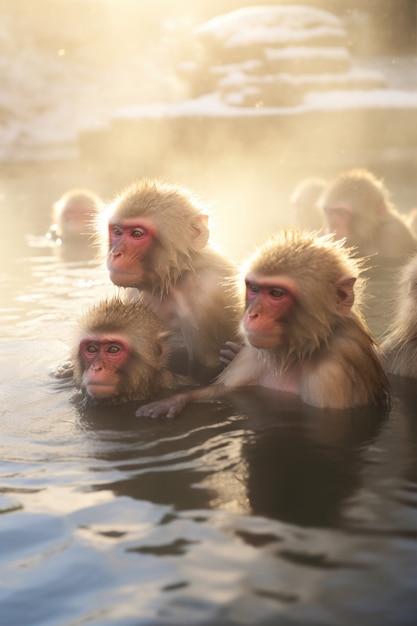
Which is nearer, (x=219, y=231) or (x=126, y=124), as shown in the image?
(x=219, y=231)

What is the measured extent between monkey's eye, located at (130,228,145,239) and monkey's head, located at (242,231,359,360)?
3.10 feet

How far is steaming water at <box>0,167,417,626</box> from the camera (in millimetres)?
2816

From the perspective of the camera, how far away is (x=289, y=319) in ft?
14.5

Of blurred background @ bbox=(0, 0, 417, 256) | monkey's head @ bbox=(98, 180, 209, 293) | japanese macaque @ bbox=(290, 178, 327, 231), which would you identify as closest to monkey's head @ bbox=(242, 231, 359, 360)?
monkey's head @ bbox=(98, 180, 209, 293)

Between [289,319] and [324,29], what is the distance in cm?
1873

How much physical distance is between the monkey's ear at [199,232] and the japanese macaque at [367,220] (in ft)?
10.7

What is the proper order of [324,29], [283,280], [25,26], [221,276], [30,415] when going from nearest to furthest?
1. [283,280]
2. [30,415]
3. [221,276]
4. [324,29]
5. [25,26]

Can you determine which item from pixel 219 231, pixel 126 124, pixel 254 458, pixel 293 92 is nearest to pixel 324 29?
pixel 293 92

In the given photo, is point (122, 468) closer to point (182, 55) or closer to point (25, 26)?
point (182, 55)

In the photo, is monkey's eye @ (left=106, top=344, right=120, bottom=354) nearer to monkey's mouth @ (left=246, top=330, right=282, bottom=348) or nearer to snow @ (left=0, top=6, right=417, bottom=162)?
monkey's mouth @ (left=246, top=330, right=282, bottom=348)

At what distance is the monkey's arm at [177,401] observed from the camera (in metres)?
4.67

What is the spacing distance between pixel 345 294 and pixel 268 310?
1.15 feet

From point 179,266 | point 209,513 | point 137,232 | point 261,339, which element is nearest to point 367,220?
point 179,266

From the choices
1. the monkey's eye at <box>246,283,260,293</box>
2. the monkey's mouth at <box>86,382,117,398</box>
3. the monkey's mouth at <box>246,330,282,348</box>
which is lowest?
the monkey's mouth at <box>86,382,117,398</box>
